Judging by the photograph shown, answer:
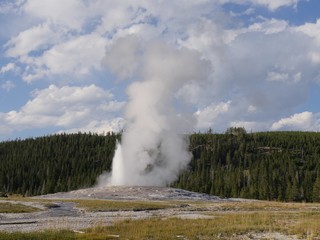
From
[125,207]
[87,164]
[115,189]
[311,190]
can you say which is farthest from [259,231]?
[87,164]

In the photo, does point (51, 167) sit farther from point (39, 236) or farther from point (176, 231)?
point (39, 236)

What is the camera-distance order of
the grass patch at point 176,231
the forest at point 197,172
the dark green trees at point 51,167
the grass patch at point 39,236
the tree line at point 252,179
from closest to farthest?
the grass patch at point 39,236
the grass patch at point 176,231
the tree line at point 252,179
the forest at point 197,172
the dark green trees at point 51,167

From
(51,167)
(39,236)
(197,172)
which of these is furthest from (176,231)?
(51,167)

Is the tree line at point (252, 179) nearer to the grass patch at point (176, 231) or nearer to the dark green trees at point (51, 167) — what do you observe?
the dark green trees at point (51, 167)

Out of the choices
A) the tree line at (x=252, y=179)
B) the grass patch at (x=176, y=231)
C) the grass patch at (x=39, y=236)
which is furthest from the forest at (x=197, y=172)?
the grass patch at (x=39, y=236)

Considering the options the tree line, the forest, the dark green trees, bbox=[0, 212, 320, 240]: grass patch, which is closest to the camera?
bbox=[0, 212, 320, 240]: grass patch

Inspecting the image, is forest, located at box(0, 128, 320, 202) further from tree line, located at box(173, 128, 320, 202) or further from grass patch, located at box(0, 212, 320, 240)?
grass patch, located at box(0, 212, 320, 240)

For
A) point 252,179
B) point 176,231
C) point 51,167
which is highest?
point 51,167

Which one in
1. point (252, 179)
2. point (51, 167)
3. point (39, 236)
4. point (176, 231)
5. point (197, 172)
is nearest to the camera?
point (39, 236)

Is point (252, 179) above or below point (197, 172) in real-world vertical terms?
below

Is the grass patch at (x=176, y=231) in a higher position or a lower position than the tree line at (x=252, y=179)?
lower

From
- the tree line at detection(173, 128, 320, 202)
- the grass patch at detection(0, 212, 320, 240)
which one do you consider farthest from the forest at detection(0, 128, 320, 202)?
the grass patch at detection(0, 212, 320, 240)

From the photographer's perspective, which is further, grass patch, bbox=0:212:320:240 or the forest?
the forest

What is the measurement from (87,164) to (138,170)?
67.6 meters
